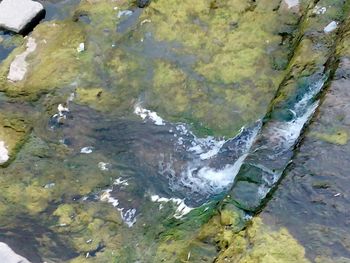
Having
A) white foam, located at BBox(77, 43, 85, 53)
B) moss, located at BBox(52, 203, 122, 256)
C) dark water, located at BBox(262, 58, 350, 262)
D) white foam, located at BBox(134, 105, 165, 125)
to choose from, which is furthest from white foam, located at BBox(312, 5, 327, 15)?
moss, located at BBox(52, 203, 122, 256)

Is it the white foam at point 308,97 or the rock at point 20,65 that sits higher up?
the white foam at point 308,97

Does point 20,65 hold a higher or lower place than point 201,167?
higher

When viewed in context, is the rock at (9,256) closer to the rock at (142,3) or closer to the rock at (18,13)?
the rock at (18,13)

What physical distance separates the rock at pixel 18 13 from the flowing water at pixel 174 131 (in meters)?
0.17

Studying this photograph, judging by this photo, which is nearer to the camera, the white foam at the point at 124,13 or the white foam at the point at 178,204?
the white foam at the point at 178,204

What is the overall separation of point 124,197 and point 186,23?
8.03ft

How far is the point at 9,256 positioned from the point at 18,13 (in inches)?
141

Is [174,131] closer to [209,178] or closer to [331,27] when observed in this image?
[209,178]

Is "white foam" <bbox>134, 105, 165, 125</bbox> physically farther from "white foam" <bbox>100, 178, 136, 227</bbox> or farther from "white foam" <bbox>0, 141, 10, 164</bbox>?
"white foam" <bbox>0, 141, 10, 164</bbox>

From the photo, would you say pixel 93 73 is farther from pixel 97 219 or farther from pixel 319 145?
pixel 319 145

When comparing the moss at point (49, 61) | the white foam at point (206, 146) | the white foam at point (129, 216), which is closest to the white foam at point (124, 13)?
the moss at point (49, 61)

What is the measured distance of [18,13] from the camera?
683 centimetres

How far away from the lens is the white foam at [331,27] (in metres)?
5.52

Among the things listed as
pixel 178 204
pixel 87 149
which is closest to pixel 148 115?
pixel 87 149
